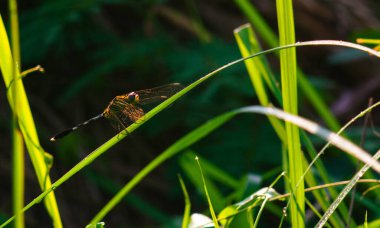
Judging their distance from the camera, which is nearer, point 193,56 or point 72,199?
point 193,56

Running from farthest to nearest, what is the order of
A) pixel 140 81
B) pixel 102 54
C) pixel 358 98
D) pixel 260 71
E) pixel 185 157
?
pixel 358 98 < pixel 140 81 < pixel 102 54 < pixel 185 157 < pixel 260 71

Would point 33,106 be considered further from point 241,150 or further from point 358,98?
point 358,98

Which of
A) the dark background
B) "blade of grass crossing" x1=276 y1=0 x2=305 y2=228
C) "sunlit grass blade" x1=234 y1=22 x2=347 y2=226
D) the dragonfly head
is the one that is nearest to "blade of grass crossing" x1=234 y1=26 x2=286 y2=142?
"sunlit grass blade" x1=234 y1=22 x2=347 y2=226

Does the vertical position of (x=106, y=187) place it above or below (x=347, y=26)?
below

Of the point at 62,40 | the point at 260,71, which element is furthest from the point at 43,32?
the point at 260,71

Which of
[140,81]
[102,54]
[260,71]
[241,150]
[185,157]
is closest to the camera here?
[260,71]

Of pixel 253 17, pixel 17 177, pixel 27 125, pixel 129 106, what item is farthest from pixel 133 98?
pixel 17 177
